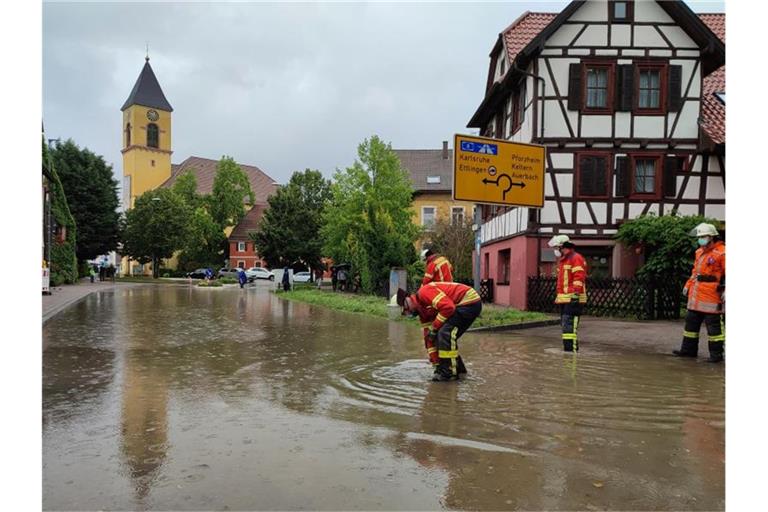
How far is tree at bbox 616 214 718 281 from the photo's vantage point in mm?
18656

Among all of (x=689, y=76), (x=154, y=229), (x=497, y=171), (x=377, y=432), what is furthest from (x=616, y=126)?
(x=154, y=229)

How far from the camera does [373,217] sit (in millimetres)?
34219

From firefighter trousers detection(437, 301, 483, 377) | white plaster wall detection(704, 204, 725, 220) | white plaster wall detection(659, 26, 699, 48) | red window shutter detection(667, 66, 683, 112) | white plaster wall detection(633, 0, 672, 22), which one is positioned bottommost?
firefighter trousers detection(437, 301, 483, 377)

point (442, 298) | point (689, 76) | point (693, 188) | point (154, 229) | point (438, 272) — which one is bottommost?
point (442, 298)

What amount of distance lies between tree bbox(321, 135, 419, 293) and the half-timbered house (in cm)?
1158

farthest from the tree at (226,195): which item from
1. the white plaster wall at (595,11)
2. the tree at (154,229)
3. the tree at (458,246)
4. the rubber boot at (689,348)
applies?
the rubber boot at (689,348)

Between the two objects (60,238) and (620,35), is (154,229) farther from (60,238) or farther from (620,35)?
(620,35)

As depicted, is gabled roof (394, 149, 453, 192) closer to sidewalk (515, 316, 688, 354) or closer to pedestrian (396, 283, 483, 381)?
sidewalk (515, 316, 688, 354)

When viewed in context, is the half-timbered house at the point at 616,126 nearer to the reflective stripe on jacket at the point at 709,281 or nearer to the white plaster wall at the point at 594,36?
the white plaster wall at the point at 594,36

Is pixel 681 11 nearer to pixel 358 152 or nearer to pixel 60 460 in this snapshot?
pixel 358 152

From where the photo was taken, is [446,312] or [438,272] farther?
[438,272]

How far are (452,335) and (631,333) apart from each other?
7583 millimetres

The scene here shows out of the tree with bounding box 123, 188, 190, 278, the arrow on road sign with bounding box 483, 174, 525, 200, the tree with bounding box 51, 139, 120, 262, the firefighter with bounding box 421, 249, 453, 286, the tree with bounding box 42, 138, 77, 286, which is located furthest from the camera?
the tree with bounding box 123, 188, 190, 278

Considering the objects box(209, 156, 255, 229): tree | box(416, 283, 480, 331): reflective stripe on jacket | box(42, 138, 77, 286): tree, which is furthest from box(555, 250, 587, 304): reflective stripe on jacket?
box(209, 156, 255, 229): tree
